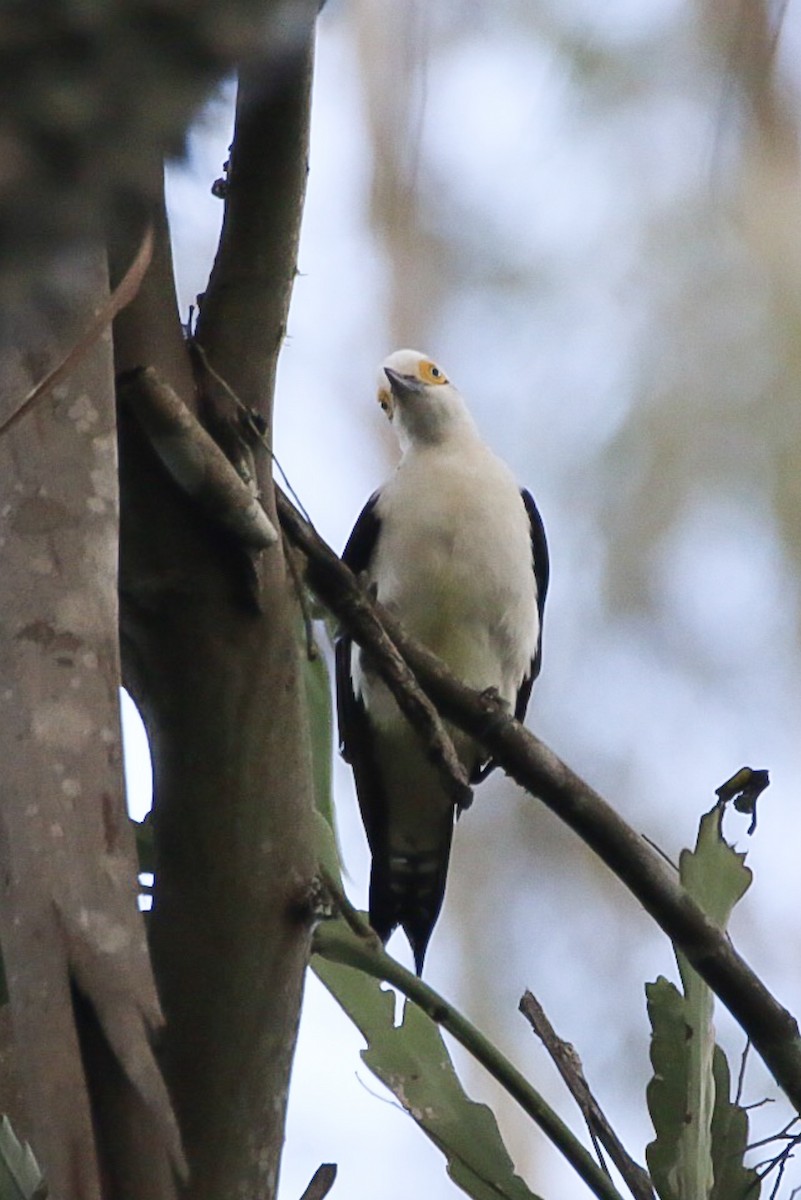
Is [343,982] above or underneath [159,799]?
above

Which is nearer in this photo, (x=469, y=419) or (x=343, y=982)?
(x=343, y=982)

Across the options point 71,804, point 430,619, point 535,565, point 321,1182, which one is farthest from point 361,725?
point 71,804

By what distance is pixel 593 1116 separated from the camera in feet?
6.30

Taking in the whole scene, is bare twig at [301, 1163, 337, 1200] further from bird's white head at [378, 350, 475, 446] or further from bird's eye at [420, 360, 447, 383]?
bird's eye at [420, 360, 447, 383]

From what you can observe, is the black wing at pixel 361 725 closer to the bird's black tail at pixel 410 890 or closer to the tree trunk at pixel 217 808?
the bird's black tail at pixel 410 890

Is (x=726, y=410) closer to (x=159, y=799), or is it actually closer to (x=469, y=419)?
(x=469, y=419)

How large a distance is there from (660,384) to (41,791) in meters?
6.56

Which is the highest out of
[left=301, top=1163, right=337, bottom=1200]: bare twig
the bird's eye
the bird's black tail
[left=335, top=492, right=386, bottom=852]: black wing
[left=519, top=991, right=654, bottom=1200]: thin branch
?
the bird's eye

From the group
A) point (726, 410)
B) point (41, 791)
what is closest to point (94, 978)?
point (41, 791)

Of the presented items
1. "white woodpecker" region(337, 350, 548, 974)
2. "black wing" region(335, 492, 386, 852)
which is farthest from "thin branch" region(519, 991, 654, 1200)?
"black wing" region(335, 492, 386, 852)

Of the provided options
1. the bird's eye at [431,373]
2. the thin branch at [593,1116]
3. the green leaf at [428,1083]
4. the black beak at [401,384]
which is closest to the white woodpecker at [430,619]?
the black beak at [401,384]

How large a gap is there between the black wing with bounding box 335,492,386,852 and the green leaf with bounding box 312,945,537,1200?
205 cm

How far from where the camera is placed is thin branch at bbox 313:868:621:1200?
177 cm

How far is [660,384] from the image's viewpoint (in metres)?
7.43
